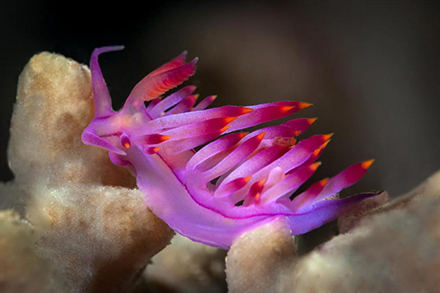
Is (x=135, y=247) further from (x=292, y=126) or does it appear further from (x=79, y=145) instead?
(x=292, y=126)

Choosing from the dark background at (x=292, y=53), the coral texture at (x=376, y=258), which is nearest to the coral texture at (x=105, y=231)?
the coral texture at (x=376, y=258)

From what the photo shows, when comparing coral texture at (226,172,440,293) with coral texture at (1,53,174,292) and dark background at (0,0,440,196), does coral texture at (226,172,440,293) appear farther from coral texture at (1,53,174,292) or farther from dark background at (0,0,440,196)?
dark background at (0,0,440,196)

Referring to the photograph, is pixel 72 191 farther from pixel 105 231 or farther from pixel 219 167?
pixel 219 167

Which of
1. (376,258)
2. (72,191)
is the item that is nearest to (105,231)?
(72,191)

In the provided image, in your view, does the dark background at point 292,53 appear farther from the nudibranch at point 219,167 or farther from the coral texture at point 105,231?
the nudibranch at point 219,167

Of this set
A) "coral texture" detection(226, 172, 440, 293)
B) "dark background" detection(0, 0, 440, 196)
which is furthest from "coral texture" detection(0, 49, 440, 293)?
"dark background" detection(0, 0, 440, 196)
